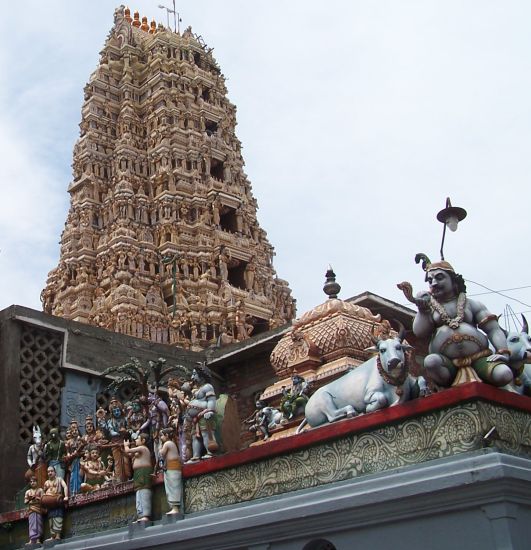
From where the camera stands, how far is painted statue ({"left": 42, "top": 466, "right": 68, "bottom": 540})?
503 inches

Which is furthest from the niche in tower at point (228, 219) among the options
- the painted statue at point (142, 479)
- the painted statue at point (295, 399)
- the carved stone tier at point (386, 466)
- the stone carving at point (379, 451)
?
the stone carving at point (379, 451)

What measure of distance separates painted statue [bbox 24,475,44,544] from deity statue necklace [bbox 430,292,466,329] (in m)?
7.33

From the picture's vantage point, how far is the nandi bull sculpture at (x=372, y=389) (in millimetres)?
8789

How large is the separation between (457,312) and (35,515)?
7650 millimetres

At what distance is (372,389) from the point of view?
9.26 m

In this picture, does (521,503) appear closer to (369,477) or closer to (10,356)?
(369,477)

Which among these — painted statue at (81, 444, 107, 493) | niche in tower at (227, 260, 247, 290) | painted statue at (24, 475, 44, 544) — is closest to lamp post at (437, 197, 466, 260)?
painted statue at (81, 444, 107, 493)

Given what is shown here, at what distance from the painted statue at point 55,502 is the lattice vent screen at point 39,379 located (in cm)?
446

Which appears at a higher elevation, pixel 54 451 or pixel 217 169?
pixel 217 169

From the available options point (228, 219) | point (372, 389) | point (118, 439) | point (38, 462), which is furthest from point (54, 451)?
point (228, 219)

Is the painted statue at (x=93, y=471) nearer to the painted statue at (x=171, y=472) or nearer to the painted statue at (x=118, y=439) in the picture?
the painted statue at (x=118, y=439)

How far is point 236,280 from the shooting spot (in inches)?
1684

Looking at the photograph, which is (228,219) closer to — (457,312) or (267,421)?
(267,421)

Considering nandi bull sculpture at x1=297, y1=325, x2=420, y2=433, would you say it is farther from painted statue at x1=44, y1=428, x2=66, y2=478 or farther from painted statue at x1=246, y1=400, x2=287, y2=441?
painted statue at x1=44, y1=428, x2=66, y2=478
